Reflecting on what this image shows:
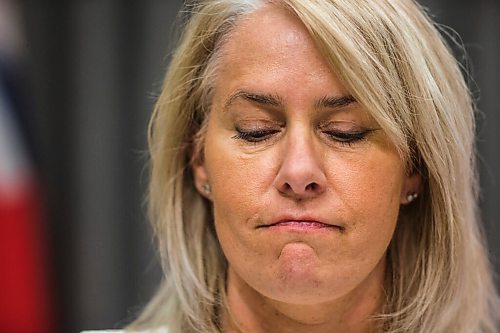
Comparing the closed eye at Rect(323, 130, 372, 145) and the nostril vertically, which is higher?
the closed eye at Rect(323, 130, 372, 145)

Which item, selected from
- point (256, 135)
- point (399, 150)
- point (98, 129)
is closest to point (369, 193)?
point (399, 150)

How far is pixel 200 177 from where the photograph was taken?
158 centimetres

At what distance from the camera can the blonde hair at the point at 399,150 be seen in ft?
4.52

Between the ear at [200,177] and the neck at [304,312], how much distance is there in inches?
6.2

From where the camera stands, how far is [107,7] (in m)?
3.03

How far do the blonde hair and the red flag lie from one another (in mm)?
1314

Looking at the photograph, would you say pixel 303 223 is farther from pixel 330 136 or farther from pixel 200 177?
pixel 200 177

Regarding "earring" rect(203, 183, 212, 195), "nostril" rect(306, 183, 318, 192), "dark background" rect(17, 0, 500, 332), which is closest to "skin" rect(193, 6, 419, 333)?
"nostril" rect(306, 183, 318, 192)

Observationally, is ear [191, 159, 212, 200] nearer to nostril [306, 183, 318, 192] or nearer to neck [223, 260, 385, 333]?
neck [223, 260, 385, 333]

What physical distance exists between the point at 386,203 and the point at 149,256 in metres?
1.77

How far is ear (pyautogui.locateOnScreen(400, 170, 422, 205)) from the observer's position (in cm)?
149

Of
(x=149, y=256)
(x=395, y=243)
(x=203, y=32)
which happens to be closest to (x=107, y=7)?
(x=149, y=256)

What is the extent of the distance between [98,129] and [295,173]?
1.83 meters

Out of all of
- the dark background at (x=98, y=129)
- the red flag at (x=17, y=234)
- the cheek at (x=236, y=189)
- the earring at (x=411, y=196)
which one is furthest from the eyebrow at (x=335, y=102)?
the red flag at (x=17, y=234)
